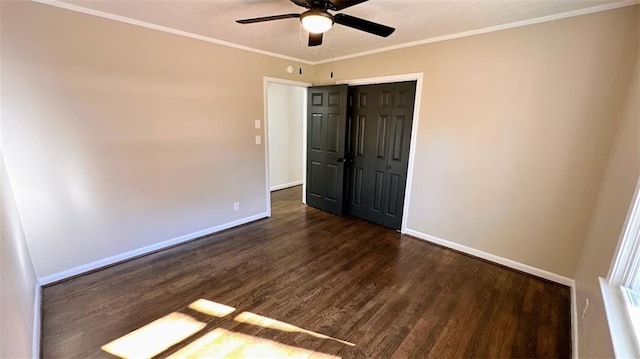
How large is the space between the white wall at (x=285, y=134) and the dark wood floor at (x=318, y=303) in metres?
2.84

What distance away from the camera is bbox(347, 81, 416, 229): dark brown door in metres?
3.52

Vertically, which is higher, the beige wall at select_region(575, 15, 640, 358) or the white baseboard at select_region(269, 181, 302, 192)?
the beige wall at select_region(575, 15, 640, 358)

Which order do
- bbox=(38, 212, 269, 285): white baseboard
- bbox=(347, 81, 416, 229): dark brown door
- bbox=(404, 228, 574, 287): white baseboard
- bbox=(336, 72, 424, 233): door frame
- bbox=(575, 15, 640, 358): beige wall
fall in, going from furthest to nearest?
bbox=(347, 81, 416, 229): dark brown door → bbox=(336, 72, 424, 233): door frame → bbox=(404, 228, 574, 287): white baseboard → bbox=(38, 212, 269, 285): white baseboard → bbox=(575, 15, 640, 358): beige wall

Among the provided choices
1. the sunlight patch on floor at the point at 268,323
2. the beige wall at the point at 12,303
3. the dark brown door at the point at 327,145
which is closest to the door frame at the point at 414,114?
the dark brown door at the point at 327,145

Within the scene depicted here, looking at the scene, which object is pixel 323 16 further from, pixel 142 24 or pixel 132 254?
pixel 132 254

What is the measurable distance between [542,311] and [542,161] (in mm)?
1342

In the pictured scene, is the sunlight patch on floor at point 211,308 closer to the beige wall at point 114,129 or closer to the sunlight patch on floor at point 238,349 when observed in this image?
the sunlight patch on floor at point 238,349

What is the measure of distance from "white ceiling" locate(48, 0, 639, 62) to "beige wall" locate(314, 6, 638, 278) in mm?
192

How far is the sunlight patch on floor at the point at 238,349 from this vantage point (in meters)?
1.78

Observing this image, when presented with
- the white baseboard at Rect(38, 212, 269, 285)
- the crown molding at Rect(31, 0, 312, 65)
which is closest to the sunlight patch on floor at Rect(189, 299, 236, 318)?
the white baseboard at Rect(38, 212, 269, 285)

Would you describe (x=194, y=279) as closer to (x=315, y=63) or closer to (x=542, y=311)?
(x=542, y=311)

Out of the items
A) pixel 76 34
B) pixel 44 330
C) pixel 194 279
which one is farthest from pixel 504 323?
pixel 76 34

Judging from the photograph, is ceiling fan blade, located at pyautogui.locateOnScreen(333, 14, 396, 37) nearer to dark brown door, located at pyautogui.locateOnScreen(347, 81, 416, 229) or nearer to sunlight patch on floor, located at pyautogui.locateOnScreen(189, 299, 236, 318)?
dark brown door, located at pyautogui.locateOnScreen(347, 81, 416, 229)

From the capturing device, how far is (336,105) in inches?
157
